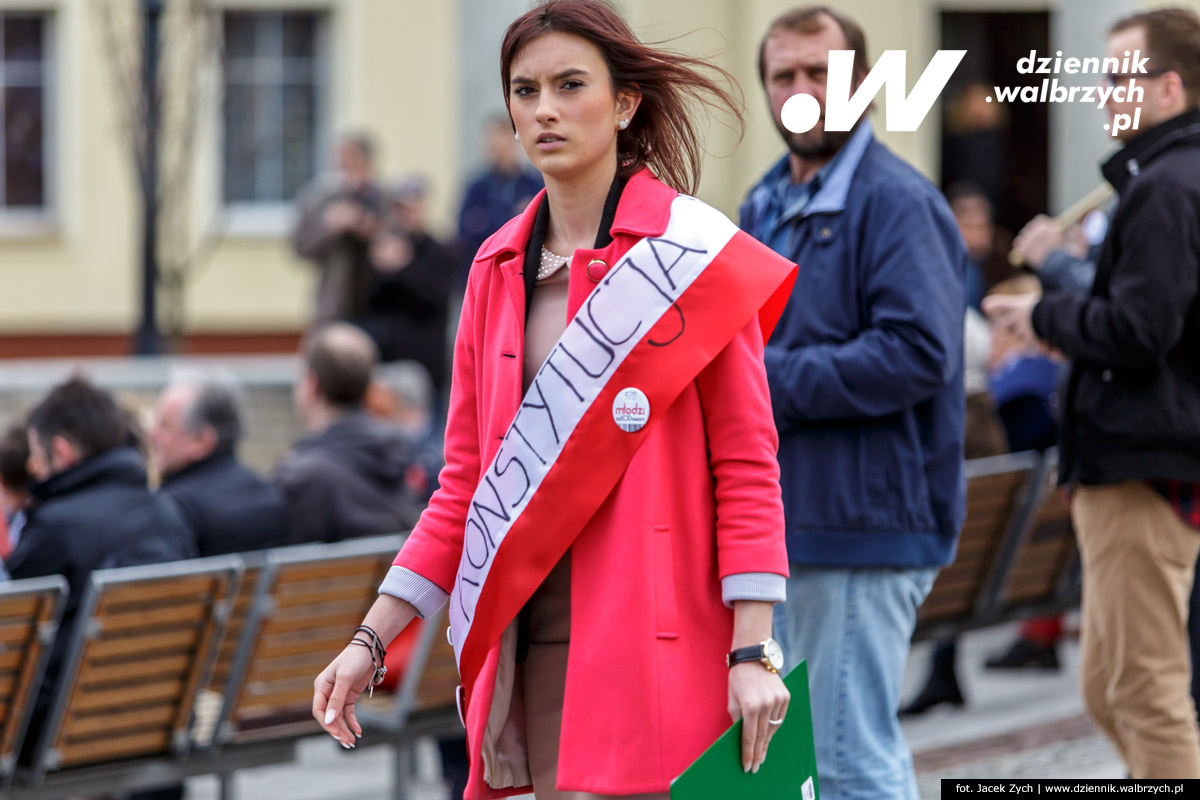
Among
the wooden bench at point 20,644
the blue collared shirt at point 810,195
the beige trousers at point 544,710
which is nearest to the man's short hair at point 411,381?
the wooden bench at point 20,644

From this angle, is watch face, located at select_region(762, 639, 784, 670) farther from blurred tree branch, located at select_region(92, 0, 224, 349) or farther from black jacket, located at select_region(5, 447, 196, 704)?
blurred tree branch, located at select_region(92, 0, 224, 349)

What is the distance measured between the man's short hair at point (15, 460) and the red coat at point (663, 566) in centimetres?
341

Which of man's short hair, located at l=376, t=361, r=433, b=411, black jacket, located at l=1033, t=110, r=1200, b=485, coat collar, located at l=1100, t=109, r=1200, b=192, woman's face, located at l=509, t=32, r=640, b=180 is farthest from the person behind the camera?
man's short hair, located at l=376, t=361, r=433, b=411

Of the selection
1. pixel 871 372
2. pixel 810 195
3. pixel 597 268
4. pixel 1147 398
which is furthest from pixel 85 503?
pixel 1147 398

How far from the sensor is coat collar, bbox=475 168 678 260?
302 cm

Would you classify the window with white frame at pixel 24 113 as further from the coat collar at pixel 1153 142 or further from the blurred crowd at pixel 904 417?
the coat collar at pixel 1153 142

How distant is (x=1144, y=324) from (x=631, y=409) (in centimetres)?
195

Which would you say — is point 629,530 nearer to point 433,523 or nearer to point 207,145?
point 433,523

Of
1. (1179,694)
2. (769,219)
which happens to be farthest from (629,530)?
(1179,694)

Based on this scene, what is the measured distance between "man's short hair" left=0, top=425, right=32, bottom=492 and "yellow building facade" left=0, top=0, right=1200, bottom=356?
11.0m

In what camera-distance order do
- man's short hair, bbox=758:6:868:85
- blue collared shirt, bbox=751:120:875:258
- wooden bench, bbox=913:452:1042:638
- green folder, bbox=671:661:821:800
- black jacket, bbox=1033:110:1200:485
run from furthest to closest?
wooden bench, bbox=913:452:1042:638
black jacket, bbox=1033:110:1200:485
man's short hair, bbox=758:6:868:85
blue collared shirt, bbox=751:120:875:258
green folder, bbox=671:661:821:800

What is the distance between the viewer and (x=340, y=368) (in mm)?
7141

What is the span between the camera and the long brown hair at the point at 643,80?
3021 mm

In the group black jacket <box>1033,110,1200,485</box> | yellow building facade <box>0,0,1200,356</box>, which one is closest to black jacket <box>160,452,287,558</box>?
black jacket <box>1033,110,1200,485</box>
